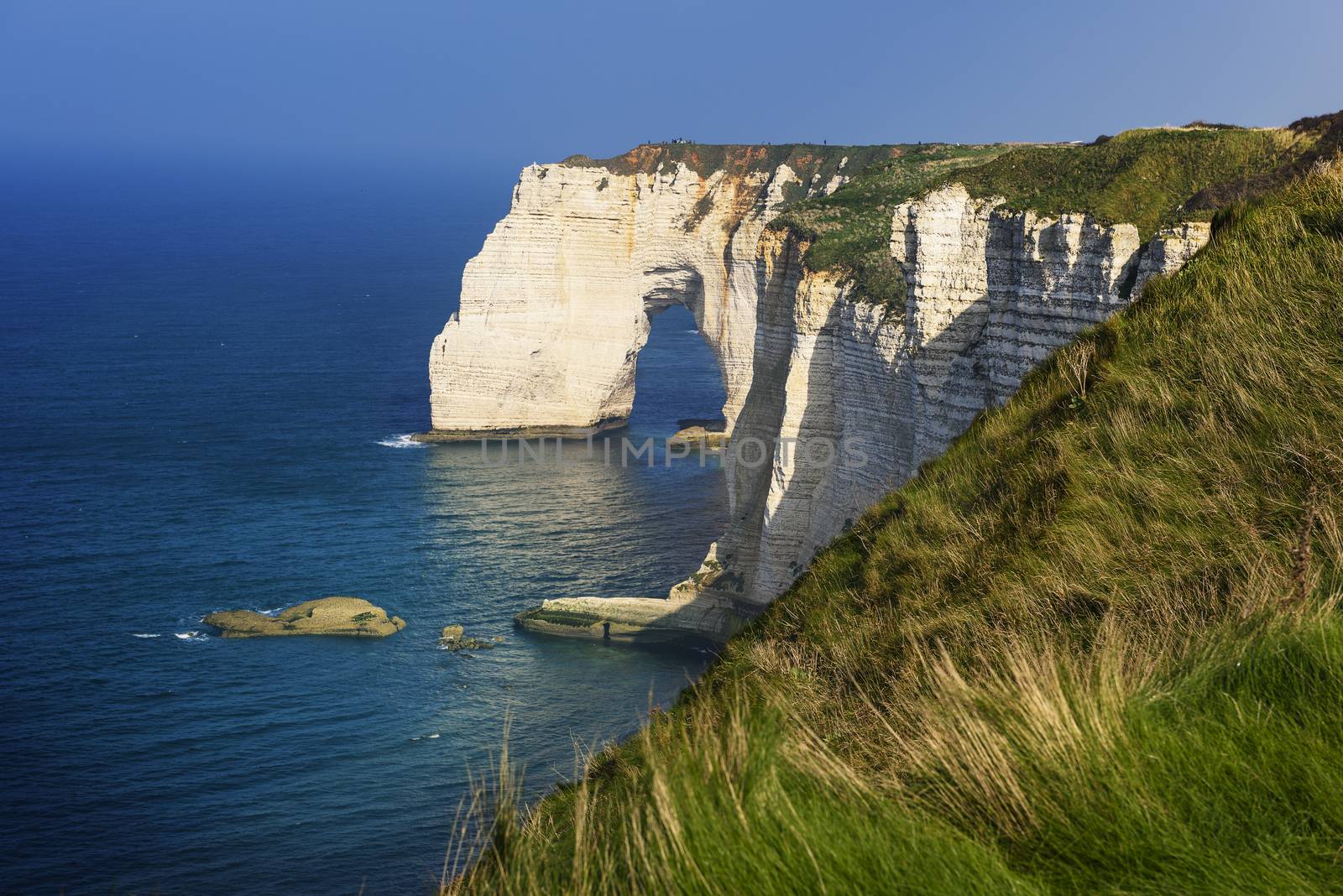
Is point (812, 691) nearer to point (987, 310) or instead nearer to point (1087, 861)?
point (1087, 861)

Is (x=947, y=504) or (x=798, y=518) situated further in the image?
(x=798, y=518)

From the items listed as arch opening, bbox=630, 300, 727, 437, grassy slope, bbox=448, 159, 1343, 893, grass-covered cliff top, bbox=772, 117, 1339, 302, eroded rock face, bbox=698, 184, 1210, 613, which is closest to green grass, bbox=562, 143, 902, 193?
arch opening, bbox=630, 300, 727, 437

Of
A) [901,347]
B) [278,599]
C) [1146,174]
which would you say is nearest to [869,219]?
[901,347]

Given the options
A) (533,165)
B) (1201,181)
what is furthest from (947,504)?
(533,165)

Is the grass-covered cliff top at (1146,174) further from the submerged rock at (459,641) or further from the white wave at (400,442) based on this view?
the white wave at (400,442)

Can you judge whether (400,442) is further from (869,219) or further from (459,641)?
(869,219)

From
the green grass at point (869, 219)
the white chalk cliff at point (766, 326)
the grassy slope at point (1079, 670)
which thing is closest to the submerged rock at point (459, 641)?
the white chalk cliff at point (766, 326)
